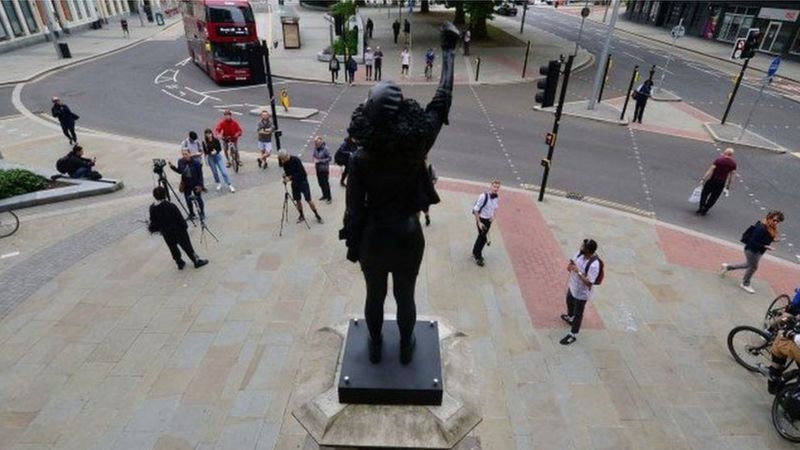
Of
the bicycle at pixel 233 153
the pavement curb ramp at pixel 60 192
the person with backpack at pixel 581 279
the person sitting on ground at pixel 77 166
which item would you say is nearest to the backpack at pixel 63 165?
the person sitting on ground at pixel 77 166

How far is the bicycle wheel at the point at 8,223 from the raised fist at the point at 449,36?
34.8 ft

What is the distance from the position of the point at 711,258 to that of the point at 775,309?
8.53ft


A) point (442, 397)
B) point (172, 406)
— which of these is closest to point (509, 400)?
point (442, 397)

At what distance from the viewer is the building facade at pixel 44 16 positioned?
31567mm

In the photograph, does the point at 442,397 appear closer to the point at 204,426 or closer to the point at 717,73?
the point at 204,426

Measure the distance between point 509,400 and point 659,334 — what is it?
3037 mm

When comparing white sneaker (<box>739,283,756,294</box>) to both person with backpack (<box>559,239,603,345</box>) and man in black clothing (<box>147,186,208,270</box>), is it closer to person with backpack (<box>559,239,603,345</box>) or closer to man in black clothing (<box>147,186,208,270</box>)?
person with backpack (<box>559,239,603,345</box>)

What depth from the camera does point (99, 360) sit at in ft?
21.2

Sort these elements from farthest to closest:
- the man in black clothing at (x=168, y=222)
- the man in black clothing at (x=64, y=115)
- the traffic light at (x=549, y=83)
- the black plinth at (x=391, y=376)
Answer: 1. the man in black clothing at (x=64, y=115)
2. the traffic light at (x=549, y=83)
3. the man in black clothing at (x=168, y=222)
4. the black plinth at (x=391, y=376)

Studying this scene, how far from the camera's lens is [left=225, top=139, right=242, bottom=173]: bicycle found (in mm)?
12848

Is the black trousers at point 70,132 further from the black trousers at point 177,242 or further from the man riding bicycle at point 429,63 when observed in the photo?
the man riding bicycle at point 429,63

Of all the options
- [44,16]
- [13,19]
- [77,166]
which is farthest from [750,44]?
[44,16]

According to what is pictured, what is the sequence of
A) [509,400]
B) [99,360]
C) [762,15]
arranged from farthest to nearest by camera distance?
[762,15]
[99,360]
[509,400]

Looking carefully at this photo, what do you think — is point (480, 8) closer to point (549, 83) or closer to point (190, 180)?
point (549, 83)
